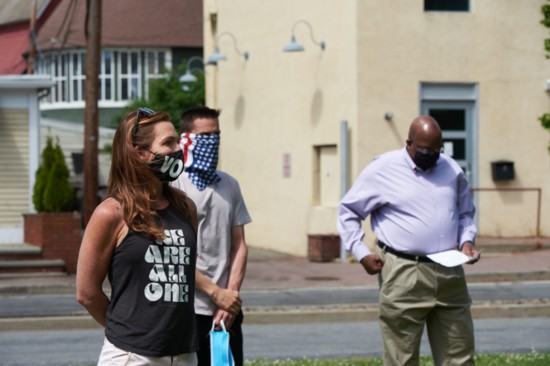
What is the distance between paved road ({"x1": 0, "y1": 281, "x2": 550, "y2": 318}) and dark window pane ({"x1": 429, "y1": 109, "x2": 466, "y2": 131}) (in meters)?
5.93

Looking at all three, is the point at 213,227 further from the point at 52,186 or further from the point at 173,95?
the point at 173,95

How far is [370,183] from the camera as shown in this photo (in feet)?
25.3

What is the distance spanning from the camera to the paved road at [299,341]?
1166cm

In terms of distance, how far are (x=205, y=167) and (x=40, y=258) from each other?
1504 cm

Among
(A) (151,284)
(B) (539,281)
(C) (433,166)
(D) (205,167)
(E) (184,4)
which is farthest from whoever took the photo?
(E) (184,4)

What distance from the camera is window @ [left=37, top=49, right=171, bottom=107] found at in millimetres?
50281

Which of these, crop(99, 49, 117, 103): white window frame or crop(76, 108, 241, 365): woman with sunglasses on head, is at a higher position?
crop(99, 49, 117, 103): white window frame

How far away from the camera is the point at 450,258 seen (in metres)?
7.37

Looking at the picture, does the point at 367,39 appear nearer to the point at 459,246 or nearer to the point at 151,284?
the point at 459,246

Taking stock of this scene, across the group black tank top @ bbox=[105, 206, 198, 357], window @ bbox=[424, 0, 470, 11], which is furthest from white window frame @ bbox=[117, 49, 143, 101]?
black tank top @ bbox=[105, 206, 198, 357]

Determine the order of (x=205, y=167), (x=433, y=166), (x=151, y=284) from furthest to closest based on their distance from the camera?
(x=433, y=166)
(x=205, y=167)
(x=151, y=284)

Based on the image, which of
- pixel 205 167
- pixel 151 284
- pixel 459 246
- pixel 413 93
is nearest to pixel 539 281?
pixel 413 93

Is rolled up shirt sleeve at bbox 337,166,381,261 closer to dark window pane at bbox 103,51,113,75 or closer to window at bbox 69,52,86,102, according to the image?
dark window pane at bbox 103,51,113,75

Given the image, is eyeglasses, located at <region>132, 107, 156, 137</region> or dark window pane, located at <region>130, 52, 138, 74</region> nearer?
eyeglasses, located at <region>132, 107, 156, 137</region>
